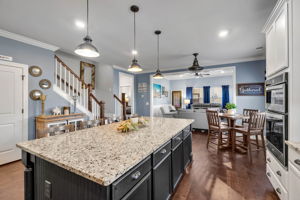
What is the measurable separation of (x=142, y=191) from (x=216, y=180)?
5.47 ft

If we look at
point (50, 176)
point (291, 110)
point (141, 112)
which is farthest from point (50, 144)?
point (141, 112)

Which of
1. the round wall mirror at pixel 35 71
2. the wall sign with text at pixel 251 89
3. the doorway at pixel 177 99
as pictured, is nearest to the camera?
the round wall mirror at pixel 35 71

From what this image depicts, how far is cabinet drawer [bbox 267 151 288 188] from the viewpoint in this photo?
1.47m

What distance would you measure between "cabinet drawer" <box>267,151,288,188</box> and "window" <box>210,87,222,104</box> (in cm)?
848

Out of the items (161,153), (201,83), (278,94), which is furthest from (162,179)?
(201,83)

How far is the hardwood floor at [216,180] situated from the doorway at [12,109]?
0.34m

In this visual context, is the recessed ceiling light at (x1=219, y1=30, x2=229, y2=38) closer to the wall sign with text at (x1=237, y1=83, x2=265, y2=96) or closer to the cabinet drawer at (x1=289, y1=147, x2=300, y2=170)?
the cabinet drawer at (x1=289, y1=147, x2=300, y2=170)

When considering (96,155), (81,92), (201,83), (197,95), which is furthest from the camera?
(197,95)

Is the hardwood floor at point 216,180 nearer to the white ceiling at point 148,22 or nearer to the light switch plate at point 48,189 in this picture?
the light switch plate at point 48,189

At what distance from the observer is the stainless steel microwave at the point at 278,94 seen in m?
1.46

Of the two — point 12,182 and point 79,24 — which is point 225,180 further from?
point 79,24

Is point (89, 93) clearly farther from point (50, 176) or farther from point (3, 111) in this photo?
point (50, 176)

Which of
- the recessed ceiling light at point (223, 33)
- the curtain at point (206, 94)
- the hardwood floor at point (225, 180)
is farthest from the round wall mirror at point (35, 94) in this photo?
the curtain at point (206, 94)

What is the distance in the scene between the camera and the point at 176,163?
192 cm
